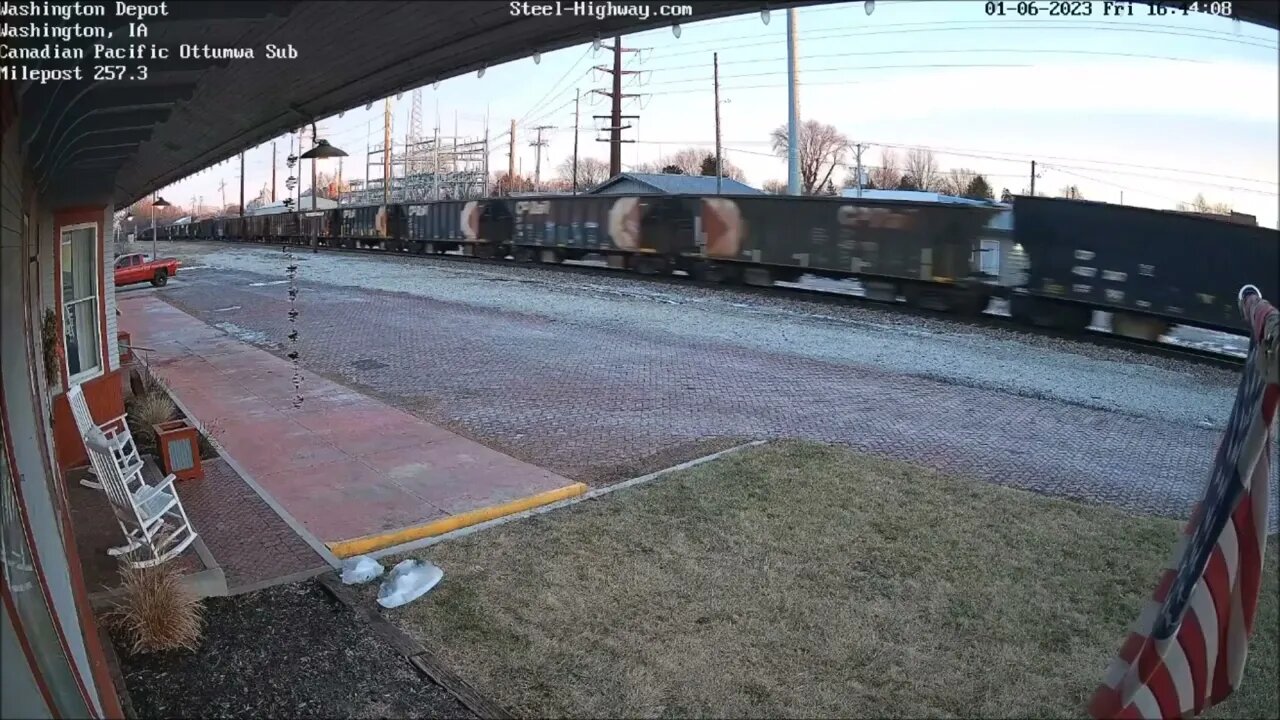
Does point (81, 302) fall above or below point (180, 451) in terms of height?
above

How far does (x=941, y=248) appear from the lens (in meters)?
19.2

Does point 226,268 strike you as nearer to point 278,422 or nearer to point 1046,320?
point 278,422

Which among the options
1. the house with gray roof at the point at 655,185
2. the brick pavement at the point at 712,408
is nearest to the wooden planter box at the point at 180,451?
the brick pavement at the point at 712,408

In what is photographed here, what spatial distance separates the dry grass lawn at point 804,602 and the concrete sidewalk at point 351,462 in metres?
0.71

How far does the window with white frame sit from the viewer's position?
9664mm

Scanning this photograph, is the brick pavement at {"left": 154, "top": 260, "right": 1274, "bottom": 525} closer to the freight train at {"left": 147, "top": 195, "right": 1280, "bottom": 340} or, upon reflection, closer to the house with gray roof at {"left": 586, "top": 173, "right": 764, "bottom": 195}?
the freight train at {"left": 147, "top": 195, "right": 1280, "bottom": 340}

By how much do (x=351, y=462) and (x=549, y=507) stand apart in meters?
Result: 2.74

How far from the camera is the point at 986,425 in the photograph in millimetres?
11070

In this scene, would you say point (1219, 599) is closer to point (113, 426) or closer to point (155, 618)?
point (155, 618)

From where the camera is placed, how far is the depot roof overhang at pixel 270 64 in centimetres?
399

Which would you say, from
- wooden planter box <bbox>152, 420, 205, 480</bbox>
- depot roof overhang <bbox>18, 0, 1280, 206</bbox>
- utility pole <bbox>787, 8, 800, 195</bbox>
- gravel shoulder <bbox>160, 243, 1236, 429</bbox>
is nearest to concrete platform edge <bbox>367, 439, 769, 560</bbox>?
wooden planter box <bbox>152, 420, 205, 480</bbox>

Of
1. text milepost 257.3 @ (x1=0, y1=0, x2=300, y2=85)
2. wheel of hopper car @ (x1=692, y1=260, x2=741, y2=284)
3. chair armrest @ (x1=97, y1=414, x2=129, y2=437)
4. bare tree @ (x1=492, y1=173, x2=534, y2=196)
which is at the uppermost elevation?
bare tree @ (x1=492, y1=173, x2=534, y2=196)

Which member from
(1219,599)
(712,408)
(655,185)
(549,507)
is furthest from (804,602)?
(655,185)

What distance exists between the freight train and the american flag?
527 mm
